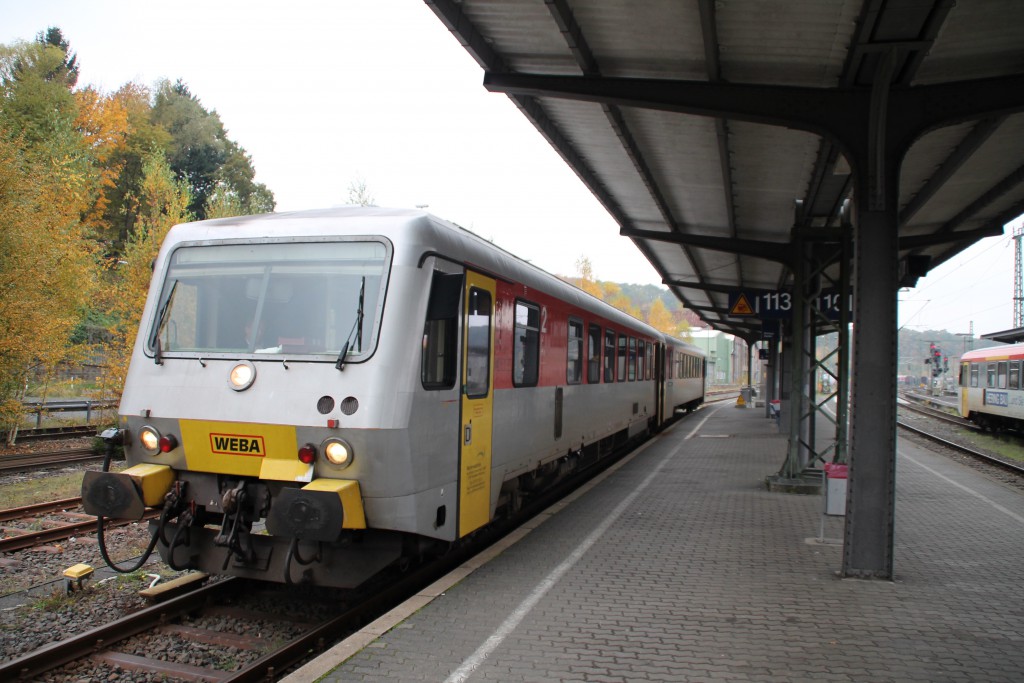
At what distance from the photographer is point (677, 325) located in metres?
86.0

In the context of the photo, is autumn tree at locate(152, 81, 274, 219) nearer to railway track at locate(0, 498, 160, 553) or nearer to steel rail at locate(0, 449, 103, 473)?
steel rail at locate(0, 449, 103, 473)

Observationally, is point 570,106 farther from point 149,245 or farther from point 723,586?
point 149,245

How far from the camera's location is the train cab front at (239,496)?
5.54 metres

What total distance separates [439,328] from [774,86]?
385 cm

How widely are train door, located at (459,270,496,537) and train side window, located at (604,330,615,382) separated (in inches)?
224

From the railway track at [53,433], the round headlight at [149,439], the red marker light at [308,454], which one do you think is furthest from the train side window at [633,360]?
the railway track at [53,433]

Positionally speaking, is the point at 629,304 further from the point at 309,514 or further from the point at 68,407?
the point at 309,514

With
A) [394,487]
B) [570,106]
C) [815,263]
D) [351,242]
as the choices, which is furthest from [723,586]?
[815,263]

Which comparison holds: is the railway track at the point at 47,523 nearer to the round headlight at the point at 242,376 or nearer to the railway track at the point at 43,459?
the round headlight at the point at 242,376

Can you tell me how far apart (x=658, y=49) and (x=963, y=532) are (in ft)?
22.1

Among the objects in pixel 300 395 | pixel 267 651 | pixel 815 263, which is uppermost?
pixel 815 263

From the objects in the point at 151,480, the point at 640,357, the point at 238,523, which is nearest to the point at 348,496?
the point at 238,523

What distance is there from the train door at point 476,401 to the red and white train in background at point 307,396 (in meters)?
0.03

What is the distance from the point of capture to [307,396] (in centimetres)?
562
